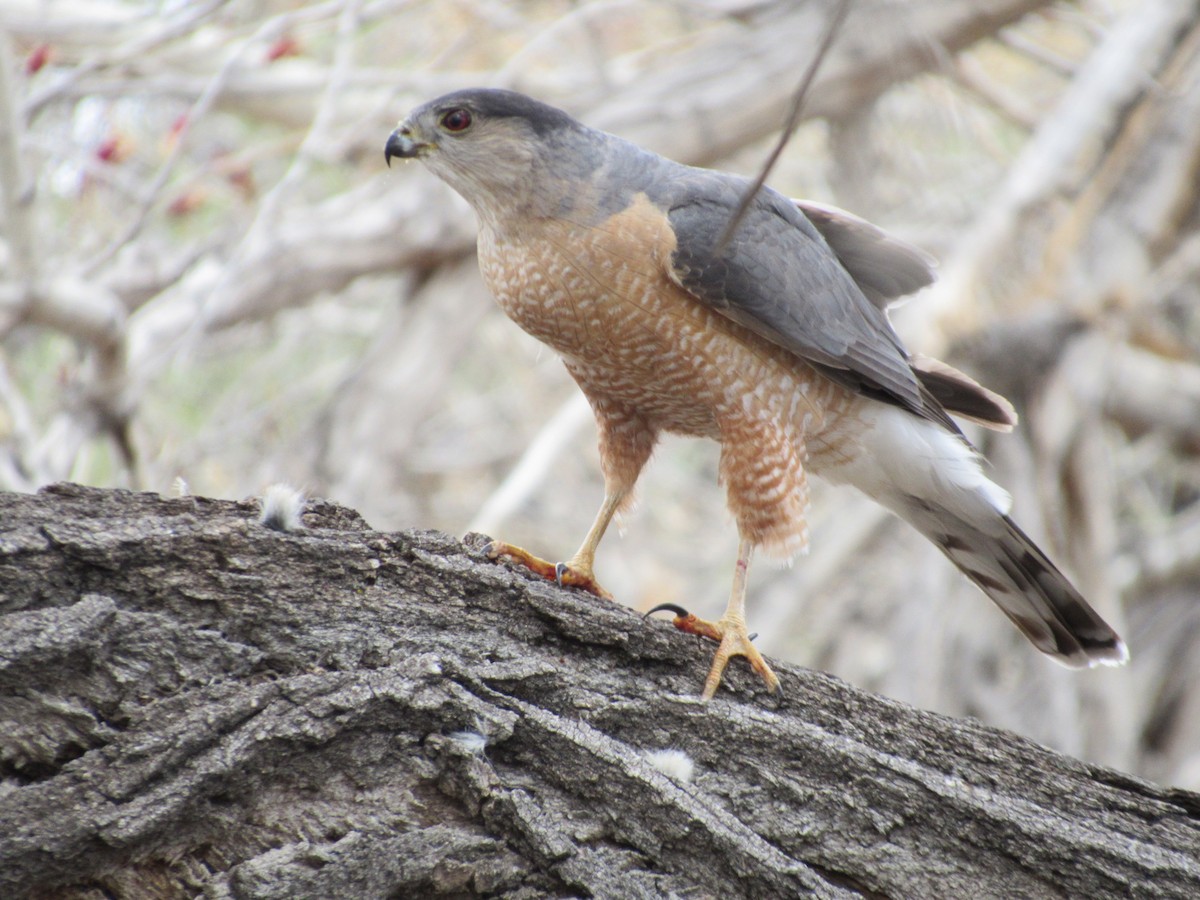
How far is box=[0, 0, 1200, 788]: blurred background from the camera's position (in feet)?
20.4

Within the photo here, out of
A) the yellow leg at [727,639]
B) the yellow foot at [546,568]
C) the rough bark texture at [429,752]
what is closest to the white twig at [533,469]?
the yellow foot at [546,568]

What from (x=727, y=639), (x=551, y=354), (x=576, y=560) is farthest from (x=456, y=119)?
(x=551, y=354)

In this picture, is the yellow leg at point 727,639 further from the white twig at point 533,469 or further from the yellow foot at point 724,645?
the white twig at point 533,469

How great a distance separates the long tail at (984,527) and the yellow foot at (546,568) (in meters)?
1.33

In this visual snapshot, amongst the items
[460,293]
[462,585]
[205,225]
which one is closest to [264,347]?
[205,225]

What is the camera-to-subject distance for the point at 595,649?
2.75 meters

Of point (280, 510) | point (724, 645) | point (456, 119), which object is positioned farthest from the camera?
point (456, 119)

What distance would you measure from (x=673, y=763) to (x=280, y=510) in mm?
1046

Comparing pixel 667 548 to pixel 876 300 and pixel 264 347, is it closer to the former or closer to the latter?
pixel 264 347

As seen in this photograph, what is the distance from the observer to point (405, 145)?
146 inches

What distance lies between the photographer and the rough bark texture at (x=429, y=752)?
2.12 m

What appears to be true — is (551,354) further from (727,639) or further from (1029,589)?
(727,639)

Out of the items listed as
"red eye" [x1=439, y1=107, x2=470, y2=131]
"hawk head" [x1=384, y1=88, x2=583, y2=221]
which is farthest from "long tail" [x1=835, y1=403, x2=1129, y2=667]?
"red eye" [x1=439, y1=107, x2=470, y2=131]

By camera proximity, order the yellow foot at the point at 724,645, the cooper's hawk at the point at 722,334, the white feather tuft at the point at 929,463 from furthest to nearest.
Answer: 1. the white feather tuft at the point at 929,463
2. the cooper's hawk at the point at 722,334
3. the yellow foot at the point at 724,645
